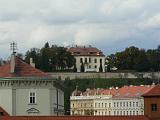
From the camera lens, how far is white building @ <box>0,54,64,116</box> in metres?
74.2

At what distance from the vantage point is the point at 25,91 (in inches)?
2943

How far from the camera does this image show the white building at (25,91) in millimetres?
74188

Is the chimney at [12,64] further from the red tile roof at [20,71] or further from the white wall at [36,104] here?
the white wall at [36,104]

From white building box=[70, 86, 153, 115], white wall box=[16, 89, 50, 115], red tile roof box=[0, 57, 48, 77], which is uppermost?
red tile roof box=[0, 57, 48, 77]

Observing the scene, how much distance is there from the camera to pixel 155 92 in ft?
206

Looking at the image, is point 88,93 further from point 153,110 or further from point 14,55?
point 153,110

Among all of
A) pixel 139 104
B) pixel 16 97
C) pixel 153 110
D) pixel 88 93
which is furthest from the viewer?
pixel 88 93

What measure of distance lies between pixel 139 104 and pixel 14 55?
341 feet

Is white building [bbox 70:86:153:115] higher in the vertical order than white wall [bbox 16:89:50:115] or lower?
lower

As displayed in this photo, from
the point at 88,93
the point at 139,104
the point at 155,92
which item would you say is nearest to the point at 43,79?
the point at 155,92

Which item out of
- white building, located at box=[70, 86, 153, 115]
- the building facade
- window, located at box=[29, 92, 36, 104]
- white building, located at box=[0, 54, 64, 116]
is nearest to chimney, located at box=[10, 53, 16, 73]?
white building, located at box=[0, 54, 64, 116]

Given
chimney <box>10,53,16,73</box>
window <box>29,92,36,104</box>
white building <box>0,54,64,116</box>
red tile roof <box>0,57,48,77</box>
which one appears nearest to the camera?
white building <box>0,54,64,116</box>

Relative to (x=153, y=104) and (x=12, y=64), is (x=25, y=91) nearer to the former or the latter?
(x=12, y=64)

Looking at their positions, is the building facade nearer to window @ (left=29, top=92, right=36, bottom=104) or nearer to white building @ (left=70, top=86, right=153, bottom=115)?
window @ (left=29, top=92, right=36, bottom=104)
